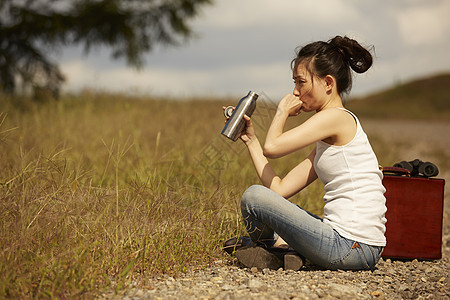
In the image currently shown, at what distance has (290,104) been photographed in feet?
8.87

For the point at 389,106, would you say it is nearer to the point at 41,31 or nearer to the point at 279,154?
the point at 41,31

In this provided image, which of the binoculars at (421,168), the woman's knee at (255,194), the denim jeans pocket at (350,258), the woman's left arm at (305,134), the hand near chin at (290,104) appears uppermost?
the hand near chin at (290,104)

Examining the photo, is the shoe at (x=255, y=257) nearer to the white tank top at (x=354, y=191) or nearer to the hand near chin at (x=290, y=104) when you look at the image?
the white tank top at (x=354, y=191)

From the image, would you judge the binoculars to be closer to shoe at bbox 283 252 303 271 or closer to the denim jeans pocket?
the denim jeans pocket

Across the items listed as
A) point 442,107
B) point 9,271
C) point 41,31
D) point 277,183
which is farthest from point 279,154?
point 442,107

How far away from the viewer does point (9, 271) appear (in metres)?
2.08

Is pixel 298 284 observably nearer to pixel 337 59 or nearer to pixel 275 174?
pixel 275 174

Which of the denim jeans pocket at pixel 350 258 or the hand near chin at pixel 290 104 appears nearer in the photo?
the denim jeans pocket at pixel 350 258

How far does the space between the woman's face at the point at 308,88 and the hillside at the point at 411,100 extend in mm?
20557

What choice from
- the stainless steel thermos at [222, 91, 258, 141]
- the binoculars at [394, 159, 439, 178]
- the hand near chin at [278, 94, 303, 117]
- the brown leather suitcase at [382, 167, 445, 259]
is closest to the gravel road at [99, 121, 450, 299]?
the brown leather suitcase at [382, 167, 445, 259]

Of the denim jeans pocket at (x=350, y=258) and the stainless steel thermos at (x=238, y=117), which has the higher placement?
the stainless steel thermos at (x=238, y=117)

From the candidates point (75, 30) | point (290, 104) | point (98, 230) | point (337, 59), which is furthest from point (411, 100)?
point (98, 230)

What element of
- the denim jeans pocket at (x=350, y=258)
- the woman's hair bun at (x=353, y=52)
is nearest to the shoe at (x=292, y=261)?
the denim jeans pocket at (x=350, y=258)

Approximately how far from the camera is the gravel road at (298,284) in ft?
7.22
